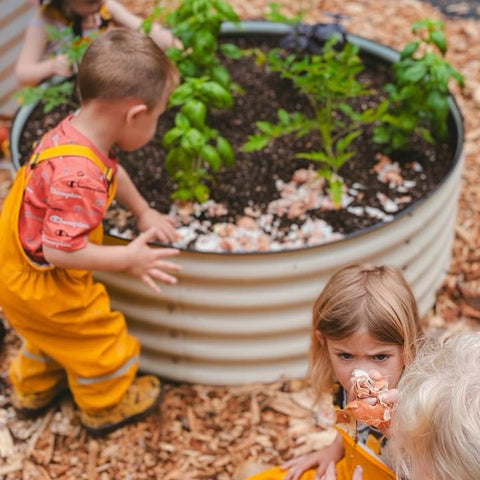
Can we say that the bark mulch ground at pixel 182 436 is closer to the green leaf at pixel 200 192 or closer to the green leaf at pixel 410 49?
the green leaf at pixel 200 192

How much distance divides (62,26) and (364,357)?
184 centimetres

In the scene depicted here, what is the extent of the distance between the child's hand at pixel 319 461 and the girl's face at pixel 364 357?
Result: 26 cm

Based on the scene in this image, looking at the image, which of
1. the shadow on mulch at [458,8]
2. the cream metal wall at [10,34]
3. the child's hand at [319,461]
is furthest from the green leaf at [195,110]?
the shadow on mulch at [458,8]

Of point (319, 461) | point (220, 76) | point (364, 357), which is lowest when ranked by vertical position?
point (319, 461)

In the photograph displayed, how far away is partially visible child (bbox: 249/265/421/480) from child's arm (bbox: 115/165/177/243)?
69 cm

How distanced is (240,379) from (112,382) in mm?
439

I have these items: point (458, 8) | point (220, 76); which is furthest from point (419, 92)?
point (458, 8)

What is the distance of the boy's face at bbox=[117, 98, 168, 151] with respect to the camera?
1940mm

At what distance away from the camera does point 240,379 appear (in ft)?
8.16

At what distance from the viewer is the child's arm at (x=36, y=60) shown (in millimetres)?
2811

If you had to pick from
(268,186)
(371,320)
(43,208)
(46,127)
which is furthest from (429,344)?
(46,127)

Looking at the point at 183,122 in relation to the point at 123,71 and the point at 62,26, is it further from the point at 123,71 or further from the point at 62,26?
the point at 62,26

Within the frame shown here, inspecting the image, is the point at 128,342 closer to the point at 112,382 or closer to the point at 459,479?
the point at 112,382

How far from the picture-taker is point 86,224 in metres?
1.84
